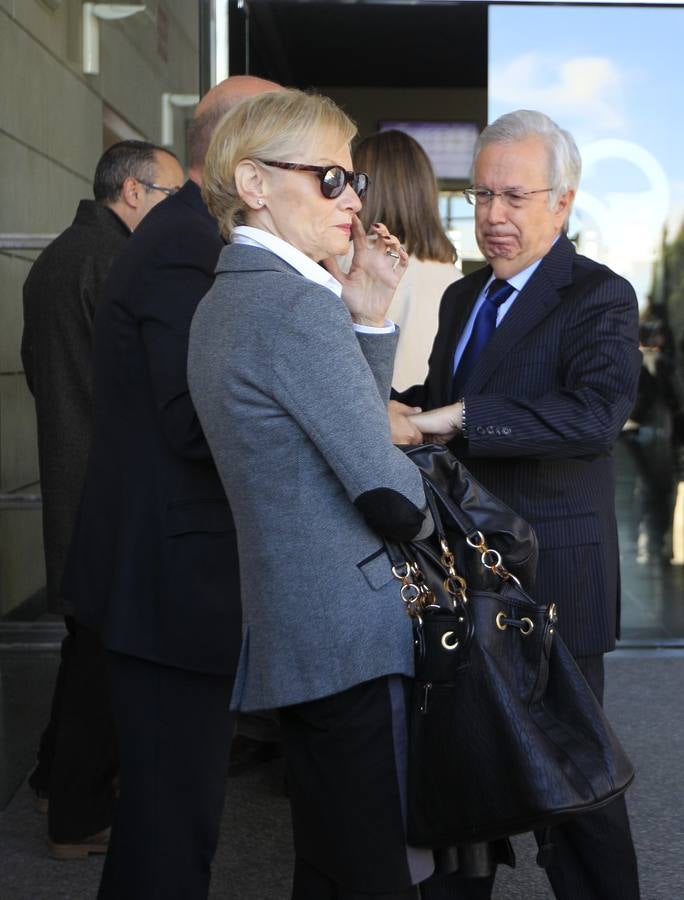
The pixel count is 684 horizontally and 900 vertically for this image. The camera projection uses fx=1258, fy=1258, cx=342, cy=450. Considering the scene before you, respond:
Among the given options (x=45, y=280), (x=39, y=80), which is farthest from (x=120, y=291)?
(x=39, y=80)

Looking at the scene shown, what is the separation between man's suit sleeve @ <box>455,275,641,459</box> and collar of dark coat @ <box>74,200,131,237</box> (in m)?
1.72

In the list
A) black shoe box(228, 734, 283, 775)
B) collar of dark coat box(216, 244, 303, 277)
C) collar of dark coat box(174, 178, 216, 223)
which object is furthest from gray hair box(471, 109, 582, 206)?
black shoe box(228, 734, 283, 775)

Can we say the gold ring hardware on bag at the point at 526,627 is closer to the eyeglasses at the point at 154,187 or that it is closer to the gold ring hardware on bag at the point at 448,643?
the gold ring hardware on bag at the point at 448,643

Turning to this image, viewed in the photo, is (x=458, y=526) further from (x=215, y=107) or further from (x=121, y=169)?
(x=121, y=169)

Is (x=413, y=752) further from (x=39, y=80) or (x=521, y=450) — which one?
(x=39, y=80)

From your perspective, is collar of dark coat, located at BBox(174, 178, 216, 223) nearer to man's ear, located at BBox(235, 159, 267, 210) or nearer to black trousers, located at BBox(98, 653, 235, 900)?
man's ear, located at BBox(235, 159, 267, 210)

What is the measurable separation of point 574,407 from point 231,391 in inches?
35.6

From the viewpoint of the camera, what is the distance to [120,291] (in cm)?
240

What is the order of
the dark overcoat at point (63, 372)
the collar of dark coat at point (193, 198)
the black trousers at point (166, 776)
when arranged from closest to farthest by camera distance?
1. the black trousers at point (166, 776)
2. the collar of dark coat at point (193, 198)
3. the dark overcoat at point (63, 372)

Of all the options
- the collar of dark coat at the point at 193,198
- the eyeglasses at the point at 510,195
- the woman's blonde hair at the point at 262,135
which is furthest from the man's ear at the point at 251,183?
the eyeglasses at the point at 510,195

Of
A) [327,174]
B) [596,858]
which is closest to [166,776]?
[596,858]

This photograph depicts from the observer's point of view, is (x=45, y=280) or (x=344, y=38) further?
(x=344, y=38)

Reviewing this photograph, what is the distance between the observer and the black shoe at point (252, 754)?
164 inches

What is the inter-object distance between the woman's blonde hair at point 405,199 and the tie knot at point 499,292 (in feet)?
3.40
